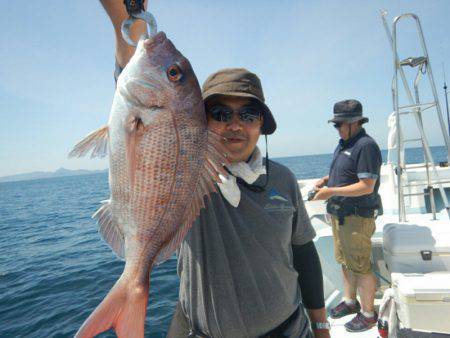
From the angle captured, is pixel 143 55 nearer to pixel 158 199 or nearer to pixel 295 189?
pixel 158 199

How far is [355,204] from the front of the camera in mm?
3832

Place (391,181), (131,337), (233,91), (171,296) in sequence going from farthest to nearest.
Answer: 1. (391,181)
2. (171,296)
3. (233,91)
4. (131,337)

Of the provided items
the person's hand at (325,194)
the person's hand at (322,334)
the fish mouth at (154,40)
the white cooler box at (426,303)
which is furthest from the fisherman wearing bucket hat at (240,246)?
the person's hand at (325,194)

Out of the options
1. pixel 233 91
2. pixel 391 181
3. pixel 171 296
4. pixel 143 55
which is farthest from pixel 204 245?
pixel 391 181

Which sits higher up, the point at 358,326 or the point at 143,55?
the point at 143,55

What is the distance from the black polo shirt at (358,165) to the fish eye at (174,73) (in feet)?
9.86

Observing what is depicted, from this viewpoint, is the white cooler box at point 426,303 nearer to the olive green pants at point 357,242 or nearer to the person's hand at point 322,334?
the person's hand at point 322,334

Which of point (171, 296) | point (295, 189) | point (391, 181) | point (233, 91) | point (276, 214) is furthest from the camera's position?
point (391, 181)

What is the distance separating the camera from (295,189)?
212 centimetres

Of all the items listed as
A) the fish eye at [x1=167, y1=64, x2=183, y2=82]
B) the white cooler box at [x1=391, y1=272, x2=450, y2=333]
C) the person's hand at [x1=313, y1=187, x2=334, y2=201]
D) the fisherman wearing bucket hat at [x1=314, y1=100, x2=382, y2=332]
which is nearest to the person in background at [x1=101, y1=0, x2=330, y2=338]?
the fish eye at [x1=167, y1=64, x2=183, y2=82]

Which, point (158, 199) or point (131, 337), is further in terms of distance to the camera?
point (158, 199)

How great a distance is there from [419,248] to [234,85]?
2753 millimetres

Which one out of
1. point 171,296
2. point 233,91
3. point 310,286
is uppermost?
point 233,91

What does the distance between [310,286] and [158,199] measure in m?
1.50
